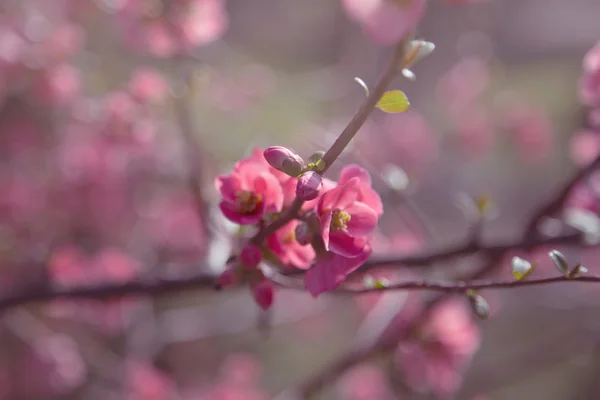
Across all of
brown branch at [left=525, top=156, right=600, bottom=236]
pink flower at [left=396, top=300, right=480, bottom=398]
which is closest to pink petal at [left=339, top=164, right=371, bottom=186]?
brown branch at [left=525, top=156, right=600, bottom=236]

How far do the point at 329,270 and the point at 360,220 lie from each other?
0.04 metres

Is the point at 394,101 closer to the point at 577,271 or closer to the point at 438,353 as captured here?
the point at 577,271

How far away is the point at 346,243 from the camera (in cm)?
41

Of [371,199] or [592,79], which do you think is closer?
[371,199]

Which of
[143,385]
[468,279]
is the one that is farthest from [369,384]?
[468,279]

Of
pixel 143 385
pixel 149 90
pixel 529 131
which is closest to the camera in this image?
pixel 149 90

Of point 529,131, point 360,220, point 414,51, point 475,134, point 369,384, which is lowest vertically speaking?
point 369,384

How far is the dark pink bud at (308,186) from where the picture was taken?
0.35 meters

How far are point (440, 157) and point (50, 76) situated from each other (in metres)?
1.73

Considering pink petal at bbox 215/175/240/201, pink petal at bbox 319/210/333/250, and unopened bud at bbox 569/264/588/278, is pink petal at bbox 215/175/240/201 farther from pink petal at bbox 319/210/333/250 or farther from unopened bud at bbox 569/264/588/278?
unopened bud at bbox 569/264/588/278

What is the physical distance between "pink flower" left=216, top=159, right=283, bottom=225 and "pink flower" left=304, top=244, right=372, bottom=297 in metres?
0.05

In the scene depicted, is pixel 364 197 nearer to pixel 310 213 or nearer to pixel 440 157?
pixel 310 213

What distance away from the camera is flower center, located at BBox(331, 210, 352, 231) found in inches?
16.0

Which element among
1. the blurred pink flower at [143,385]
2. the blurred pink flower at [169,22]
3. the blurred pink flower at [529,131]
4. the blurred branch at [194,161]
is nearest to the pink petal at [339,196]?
the blurred branch at [194,161]
